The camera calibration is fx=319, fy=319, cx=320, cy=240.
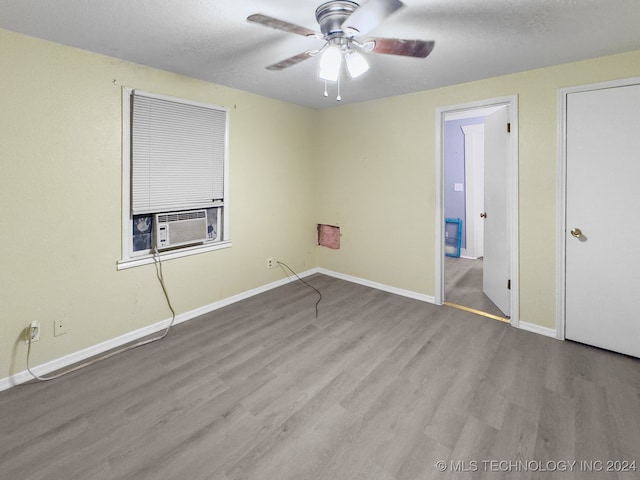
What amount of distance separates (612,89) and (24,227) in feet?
14.0

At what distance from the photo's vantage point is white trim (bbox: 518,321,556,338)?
274 cm

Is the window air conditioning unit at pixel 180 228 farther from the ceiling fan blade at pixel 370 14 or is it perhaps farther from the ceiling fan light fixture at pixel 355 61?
the ceiling fan blade at pixel 370 14

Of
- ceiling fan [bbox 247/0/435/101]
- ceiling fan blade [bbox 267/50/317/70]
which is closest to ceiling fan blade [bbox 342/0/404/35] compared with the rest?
ceiling fan [bbox 247/0/435/101]

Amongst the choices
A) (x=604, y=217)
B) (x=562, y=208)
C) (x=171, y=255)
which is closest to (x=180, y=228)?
(x=171, y=255)

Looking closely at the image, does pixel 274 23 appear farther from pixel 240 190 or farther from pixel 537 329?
pixel 537 329

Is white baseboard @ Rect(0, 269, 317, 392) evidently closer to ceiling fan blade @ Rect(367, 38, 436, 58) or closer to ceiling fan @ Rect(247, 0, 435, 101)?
ceiling fan @ Rect(247, 0, 435, 101)

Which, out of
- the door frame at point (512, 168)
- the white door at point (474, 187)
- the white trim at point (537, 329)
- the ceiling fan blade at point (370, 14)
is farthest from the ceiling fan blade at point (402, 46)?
the white door at point (474, 187)

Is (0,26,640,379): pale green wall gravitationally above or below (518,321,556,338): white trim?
above

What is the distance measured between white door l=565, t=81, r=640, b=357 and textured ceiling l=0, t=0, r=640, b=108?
0.44 meters

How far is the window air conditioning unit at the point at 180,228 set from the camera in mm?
2850

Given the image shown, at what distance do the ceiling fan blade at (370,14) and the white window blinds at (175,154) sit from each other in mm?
1896

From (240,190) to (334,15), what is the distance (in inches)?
83.7

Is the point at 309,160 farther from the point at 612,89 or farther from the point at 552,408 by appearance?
the point at 552,408

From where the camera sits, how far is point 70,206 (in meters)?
2.33
